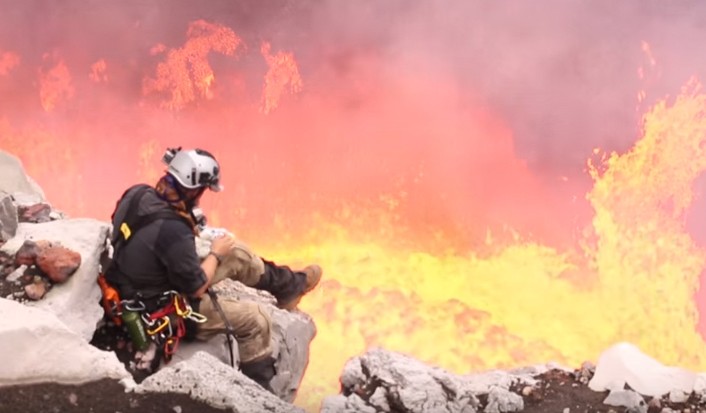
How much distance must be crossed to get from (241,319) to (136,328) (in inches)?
37.6

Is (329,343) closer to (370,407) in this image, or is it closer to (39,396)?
(370,407)

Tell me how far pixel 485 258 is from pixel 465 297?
7.38ft

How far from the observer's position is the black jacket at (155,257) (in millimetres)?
6133

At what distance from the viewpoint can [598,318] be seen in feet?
43.9

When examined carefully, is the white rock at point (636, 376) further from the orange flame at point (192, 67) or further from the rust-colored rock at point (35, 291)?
the orange flame at point (192, 67)

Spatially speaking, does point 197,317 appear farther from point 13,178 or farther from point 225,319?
point 13,178

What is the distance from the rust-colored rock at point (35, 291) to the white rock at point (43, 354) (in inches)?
28.4

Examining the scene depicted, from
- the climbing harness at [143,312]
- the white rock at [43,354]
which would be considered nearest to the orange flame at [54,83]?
the climbing harness at [143,312]

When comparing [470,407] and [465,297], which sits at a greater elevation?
[465,297]

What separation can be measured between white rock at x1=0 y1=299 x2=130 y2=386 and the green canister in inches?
27.3

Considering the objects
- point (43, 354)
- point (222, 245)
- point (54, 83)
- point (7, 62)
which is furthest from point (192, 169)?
A: point (7, 62)

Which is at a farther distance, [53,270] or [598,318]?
[598,318]

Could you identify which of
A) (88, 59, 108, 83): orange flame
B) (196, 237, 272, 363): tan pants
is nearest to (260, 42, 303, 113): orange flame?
(88, 59, 108, 83): orange flame

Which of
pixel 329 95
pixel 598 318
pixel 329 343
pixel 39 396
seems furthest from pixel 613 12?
pixel 39 396
